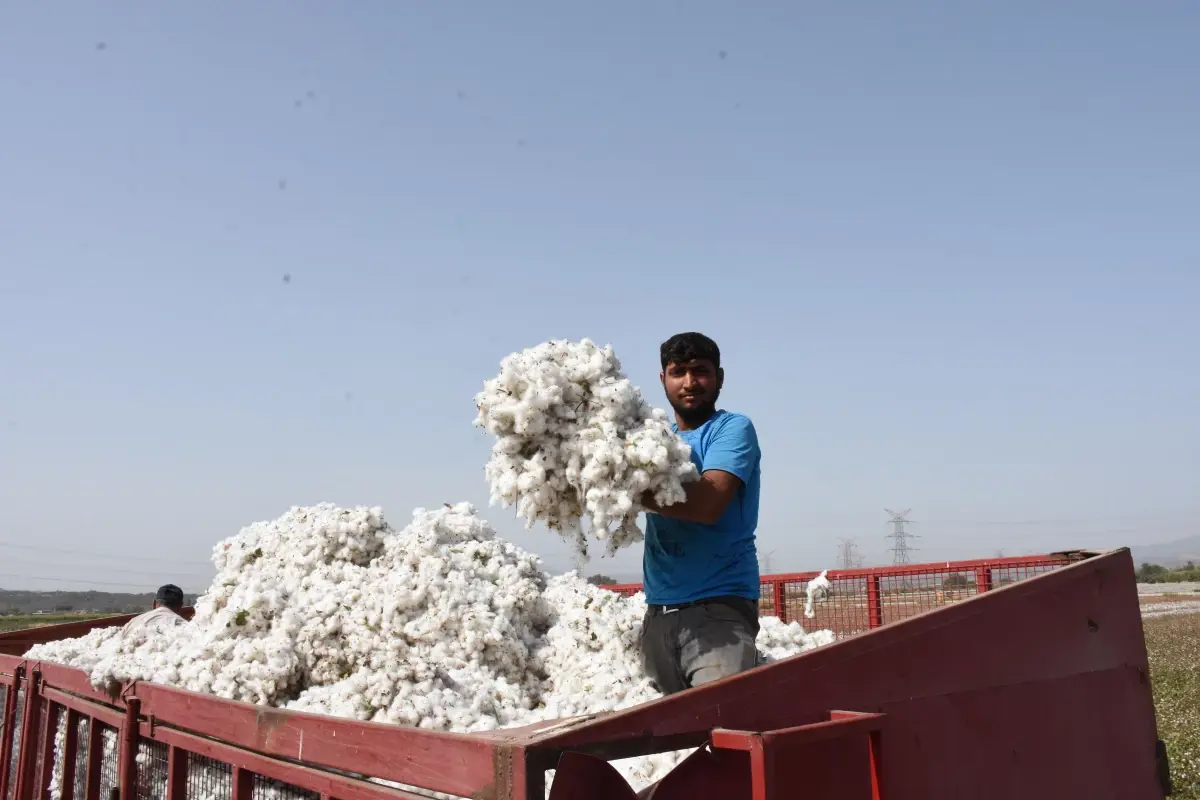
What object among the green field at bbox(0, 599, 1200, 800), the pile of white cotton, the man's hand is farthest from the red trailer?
the green field at bbox(0, 599, 1200, 800)

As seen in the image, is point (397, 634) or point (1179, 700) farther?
point (1179, 700)

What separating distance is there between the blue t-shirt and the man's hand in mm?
151

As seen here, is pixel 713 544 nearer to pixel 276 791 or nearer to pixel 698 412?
pixel 698 412

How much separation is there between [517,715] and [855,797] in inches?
53.2

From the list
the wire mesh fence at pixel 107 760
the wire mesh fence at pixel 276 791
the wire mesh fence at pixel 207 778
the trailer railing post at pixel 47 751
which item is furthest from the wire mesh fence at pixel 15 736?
the wire mesh fence at pixel 276 791

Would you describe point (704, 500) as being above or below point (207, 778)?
above

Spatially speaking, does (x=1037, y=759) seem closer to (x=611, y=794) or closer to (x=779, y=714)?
(x=779, y=714)

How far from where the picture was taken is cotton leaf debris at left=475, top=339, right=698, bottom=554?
236 centimetres

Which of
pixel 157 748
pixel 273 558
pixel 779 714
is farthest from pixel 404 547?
pixel 779 714

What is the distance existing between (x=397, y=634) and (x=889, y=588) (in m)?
2.40

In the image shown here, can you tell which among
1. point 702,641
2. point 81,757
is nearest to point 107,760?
point 81,757

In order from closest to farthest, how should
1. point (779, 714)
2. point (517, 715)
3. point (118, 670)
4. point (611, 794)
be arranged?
1. point (611, 794)
2. point (779, 714)
3. point (517, 715)
4. point (118, 670)

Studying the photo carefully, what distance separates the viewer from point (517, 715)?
3041mm

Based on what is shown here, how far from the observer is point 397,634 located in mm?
3480
